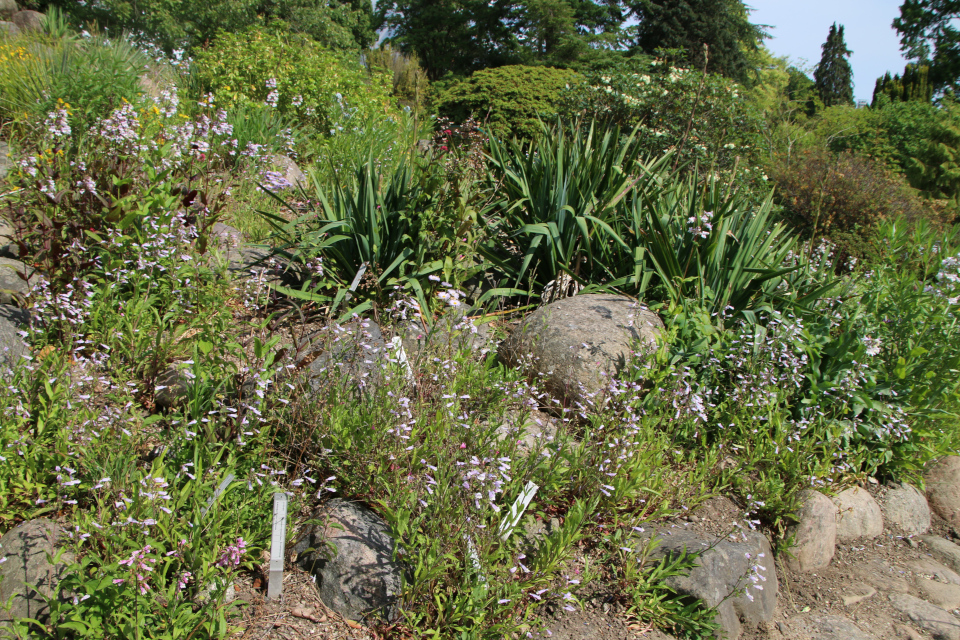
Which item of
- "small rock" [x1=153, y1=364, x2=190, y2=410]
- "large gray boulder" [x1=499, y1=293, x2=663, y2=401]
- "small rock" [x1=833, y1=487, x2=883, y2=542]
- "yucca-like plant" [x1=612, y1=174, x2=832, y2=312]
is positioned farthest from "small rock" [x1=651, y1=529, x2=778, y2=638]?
"small rock" [x1=153, y1=364, x2=190, y2=410]

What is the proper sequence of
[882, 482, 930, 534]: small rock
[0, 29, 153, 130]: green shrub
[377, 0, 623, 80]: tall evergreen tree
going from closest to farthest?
[882, 482, 930, 534]: small rock < [0, 29, 153, 130]: green shrub < [377, 0, 623, 80]: tall evergreen tree

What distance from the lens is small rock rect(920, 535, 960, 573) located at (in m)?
3.69

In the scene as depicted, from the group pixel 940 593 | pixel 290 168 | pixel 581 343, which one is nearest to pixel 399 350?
pixel 581 343

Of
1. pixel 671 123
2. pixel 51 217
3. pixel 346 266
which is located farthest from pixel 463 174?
pixel 671 123

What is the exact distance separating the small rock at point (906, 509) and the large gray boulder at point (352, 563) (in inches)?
126

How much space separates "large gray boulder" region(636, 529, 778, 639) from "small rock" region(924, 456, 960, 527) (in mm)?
1986

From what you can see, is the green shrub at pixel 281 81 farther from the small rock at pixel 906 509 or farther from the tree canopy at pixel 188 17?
the tree canopy at pixel 188 17

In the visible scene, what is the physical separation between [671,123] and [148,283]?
777cm

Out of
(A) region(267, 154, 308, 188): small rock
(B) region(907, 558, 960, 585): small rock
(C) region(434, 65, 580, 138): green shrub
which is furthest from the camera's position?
(C) region(434, 65, 580, 138): green shrub

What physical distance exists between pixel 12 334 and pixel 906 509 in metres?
5.15

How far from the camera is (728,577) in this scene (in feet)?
9.01

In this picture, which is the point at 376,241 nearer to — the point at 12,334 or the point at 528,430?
the point at 528,430

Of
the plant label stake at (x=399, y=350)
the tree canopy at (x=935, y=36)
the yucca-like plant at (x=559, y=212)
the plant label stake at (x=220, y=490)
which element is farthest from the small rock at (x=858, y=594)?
the tree canopy at (x=935, y=36)

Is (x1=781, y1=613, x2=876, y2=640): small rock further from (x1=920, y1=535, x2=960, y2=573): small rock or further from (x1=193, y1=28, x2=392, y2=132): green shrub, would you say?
(x1=193, y1=28, x2=392, y2=132): green shrub
